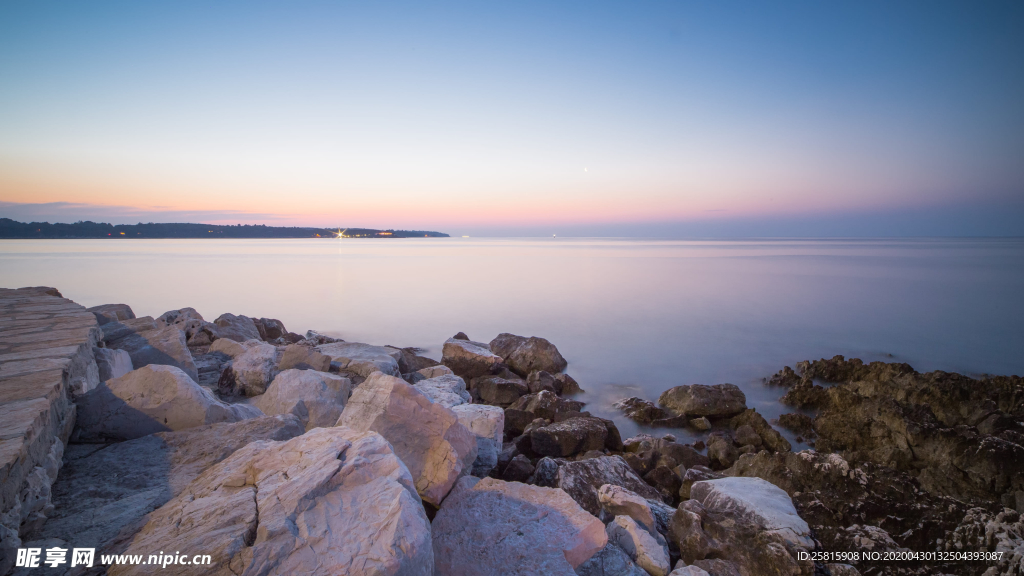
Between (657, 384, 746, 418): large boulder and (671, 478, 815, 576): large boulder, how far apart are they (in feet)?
15.7

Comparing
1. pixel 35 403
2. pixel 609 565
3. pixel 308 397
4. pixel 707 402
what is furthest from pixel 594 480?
pixel 707 402

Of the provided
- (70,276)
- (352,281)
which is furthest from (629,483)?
(70,276)

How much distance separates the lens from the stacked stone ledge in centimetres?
259

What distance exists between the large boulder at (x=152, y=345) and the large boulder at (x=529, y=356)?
703cm

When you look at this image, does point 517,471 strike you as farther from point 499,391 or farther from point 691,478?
point 499,391

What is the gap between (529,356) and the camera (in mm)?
11883

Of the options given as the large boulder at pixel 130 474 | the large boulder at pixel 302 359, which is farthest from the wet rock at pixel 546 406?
the large boulder at pixel 130 474

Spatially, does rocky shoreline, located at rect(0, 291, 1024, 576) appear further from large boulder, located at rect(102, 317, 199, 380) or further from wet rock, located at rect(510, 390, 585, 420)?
wet rock, located at rect(510, 390, 585, 420)

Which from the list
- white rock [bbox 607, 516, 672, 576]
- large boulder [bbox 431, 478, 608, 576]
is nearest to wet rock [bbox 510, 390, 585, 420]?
white rock [bbox 607, 516, 672, 576]

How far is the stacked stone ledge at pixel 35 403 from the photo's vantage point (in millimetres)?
2594

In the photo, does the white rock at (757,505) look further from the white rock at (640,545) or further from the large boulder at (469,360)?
the large boulder at (469,360)

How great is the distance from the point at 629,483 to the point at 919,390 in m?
6.99

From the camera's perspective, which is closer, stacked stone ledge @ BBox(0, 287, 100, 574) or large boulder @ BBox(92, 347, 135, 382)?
stacked stone ledge @ BBox(0, 287, 100, 574)

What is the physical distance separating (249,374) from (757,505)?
631 cm
